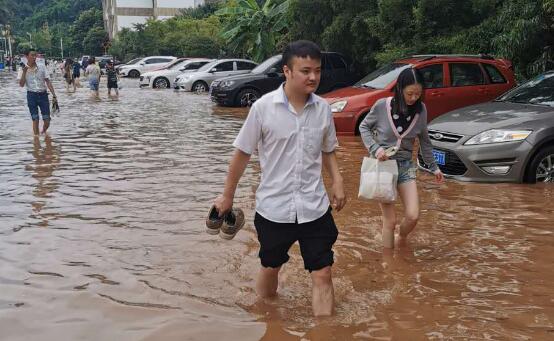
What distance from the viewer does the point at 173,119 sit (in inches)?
580

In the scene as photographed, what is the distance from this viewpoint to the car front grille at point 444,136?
7286 mm

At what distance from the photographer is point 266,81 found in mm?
17109

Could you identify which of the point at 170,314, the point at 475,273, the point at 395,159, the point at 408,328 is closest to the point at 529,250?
the point at 475,273

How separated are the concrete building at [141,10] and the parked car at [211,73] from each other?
218 ft

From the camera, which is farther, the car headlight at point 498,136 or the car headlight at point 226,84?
the car headlight at point 226,84

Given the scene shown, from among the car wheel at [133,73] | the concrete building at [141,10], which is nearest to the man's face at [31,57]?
the car wheel at [133,73]

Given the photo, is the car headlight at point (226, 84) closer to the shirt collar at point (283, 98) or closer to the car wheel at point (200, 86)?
the car wheel at point (200, 86)

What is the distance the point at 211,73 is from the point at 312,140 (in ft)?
72.0

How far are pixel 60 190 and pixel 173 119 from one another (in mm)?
7749

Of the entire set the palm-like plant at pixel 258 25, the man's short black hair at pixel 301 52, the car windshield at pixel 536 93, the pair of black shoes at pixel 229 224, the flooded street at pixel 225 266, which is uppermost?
the palm-like plant at pixel 258 25

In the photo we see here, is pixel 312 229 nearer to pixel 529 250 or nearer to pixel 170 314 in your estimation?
pixel 170 314

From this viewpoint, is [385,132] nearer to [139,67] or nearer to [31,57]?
[31,57]

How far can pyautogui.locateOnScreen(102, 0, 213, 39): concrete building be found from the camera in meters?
89.0

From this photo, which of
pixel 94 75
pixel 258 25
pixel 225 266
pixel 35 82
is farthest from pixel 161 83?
pixel 225 266
